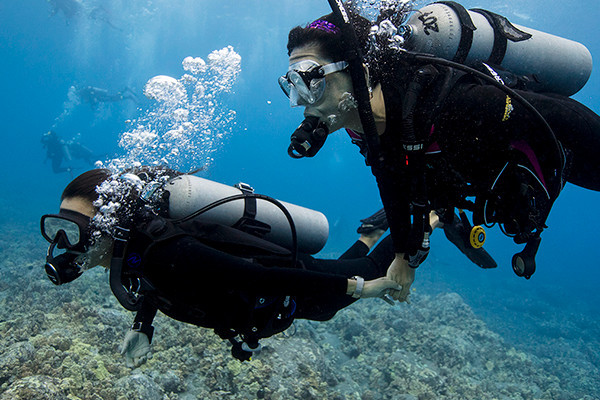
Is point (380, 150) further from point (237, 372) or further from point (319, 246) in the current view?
point (237, 372)

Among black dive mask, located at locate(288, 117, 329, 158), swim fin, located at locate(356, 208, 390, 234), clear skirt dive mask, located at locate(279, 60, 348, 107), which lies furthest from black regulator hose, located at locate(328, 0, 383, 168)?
swim fin, located at locate(356, 208, 390, 234)

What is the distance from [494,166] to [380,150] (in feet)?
2.64

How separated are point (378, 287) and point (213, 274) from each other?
54.4 inches

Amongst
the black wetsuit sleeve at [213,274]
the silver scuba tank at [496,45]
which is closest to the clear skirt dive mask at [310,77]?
the silver scuba tank at [496,45]

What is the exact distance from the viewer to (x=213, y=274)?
2.10m

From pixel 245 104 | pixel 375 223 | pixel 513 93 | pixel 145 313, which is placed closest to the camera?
pixel 513 93

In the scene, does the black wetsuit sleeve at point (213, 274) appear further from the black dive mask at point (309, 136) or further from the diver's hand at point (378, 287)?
the black dive mask at point (309, 136)

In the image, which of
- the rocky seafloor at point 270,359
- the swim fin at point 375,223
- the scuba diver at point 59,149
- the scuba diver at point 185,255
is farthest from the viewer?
the scuba diver at point 59,149

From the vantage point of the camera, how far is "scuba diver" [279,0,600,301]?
2.07m

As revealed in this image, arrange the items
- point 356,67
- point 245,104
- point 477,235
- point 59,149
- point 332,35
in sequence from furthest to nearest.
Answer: point 245,104, point 59,149, point 477,235, point 332,35, point 356,67

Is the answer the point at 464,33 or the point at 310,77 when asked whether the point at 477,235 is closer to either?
the point at 464,33

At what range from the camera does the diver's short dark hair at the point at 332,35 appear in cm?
221

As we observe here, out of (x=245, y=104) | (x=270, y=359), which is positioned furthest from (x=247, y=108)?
(x=270, y=359)

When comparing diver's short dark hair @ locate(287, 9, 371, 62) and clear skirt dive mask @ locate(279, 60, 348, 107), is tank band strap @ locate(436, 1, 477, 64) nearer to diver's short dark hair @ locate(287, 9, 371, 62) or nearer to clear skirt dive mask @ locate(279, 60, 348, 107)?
diver's short dark hair @ locate(287, 9, 371, 62)
